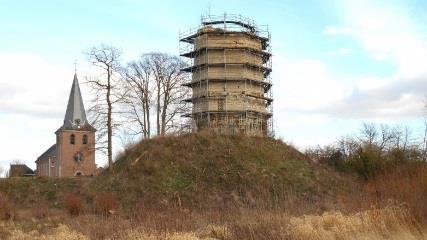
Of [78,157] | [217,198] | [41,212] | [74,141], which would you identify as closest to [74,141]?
[74,141]

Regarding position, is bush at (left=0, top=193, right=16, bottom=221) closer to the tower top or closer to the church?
the church

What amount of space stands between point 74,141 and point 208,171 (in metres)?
52.6

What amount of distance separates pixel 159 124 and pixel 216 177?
2163cm

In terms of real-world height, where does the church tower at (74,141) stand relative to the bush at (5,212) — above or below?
above

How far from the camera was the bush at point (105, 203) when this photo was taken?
81.1ft

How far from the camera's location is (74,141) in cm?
7956

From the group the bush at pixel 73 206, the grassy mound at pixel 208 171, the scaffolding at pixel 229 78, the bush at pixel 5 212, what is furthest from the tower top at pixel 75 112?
the bush at pixel 5 212

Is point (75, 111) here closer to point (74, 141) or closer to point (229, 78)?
point (74, 141)

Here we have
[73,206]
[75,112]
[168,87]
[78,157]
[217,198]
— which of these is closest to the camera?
[73,206]

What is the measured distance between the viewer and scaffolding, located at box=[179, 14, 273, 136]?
53188mm

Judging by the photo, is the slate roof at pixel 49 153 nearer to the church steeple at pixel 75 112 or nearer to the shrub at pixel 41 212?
the church steeple at pixel 75 112

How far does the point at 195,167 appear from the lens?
30781mm

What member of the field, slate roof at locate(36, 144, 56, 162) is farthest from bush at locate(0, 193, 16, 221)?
slate roof at locate(36, 144, 56, 162)

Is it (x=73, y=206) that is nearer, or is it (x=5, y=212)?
(x=5, y=212)
